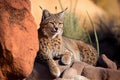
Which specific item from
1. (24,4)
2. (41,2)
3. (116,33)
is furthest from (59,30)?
(116,33)

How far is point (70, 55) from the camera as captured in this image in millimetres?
8578

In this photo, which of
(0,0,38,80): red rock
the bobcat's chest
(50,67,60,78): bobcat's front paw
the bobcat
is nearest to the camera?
(0,0,38,80): red rock

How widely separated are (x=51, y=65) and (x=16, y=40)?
3.56 ft

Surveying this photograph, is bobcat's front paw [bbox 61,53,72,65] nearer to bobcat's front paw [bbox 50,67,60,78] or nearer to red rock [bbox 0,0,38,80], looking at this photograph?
bobcat's front paw [bbox 50,67,60,78]

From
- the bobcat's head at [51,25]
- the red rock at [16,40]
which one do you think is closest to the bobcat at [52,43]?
the bobcat's head at [51,25]

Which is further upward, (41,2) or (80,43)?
(41,2)

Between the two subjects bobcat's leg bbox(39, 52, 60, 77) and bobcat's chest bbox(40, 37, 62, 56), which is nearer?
bobcat's leg bbox(39, 52, 60, 77)

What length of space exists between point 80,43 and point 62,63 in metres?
1.36

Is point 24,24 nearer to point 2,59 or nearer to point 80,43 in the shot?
point 2,59

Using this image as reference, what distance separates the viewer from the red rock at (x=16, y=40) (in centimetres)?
707

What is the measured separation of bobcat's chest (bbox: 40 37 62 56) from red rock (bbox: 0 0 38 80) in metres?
0.88

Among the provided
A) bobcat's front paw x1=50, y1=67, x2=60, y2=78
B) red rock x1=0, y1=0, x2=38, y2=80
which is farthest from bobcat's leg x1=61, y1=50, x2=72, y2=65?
red rock x1=0, y1=0, x2=38, y2=80

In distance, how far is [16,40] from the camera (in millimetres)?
7188

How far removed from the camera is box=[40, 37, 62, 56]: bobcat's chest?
8.43 meters
